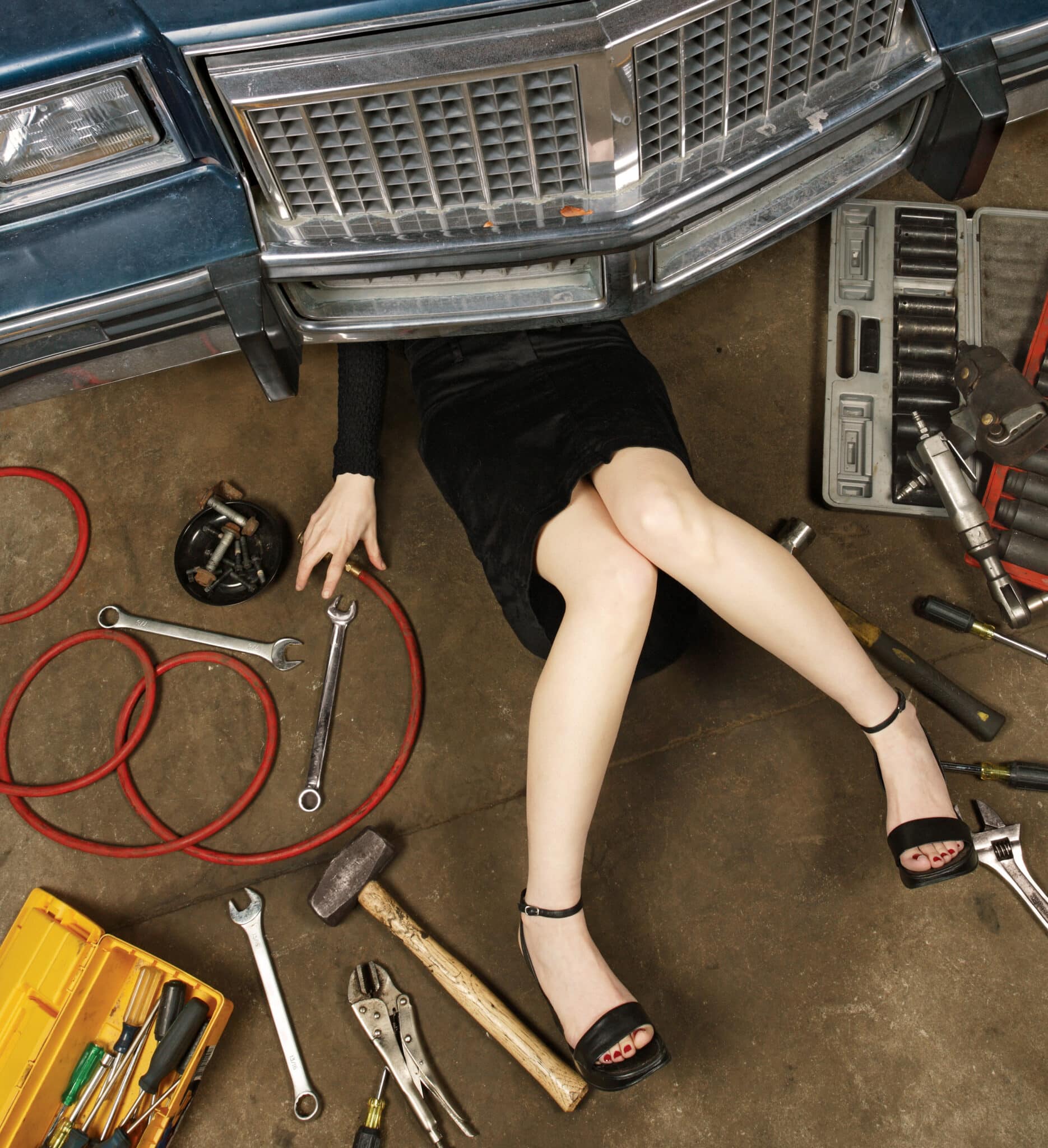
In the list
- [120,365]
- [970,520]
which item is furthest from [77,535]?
[970,520]

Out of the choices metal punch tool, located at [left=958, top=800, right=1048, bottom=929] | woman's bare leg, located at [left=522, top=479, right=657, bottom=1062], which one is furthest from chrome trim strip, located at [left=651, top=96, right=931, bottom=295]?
metal punch tool, located at [left=958, top=800, right=1048, bottom=929]

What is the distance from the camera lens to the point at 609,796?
5.31 ft

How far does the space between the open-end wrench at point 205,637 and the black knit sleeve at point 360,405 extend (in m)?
0.41

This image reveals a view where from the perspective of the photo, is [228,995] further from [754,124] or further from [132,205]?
[754,124]

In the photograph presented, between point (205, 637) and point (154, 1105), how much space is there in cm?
81

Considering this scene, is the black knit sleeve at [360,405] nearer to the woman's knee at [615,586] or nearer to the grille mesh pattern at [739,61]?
the woman's knee at [615,586]

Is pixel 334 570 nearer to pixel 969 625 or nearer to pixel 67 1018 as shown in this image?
pixel 67 1018

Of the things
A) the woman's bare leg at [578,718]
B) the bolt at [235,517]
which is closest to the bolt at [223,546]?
the bolt at [235,517]

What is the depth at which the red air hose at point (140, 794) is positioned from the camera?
1.61 m

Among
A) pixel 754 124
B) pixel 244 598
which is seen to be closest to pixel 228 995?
pixel 244 598

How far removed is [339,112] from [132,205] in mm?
313

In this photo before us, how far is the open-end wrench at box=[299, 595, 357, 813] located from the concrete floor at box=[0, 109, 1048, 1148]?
0.09ft

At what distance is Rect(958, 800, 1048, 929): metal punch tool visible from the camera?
4.87 feet

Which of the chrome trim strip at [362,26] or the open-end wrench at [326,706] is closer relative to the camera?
the chrome trim strip at [362,26]
